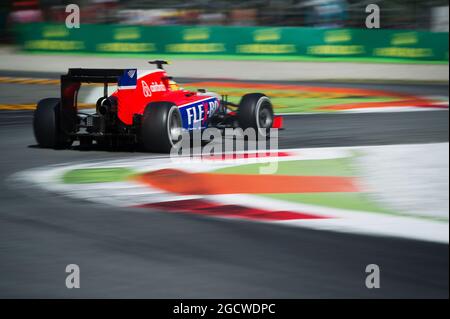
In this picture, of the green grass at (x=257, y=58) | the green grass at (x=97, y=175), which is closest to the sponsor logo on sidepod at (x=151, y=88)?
the green grass at (x=97, y=175)

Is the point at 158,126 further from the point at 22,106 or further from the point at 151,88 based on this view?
the point at 22,106

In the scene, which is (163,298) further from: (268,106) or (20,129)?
(20,129)

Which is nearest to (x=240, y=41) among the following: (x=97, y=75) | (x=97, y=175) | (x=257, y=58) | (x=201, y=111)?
(x=257, y=58)

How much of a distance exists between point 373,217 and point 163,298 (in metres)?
2.73

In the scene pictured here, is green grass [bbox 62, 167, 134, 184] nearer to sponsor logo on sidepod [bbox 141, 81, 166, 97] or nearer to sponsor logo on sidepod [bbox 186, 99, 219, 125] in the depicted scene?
sponsor logo on sidepod [bbox 141, 81, 166, 97]

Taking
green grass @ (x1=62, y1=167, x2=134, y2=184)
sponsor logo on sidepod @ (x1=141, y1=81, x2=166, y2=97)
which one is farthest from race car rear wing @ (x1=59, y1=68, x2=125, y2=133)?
green grass @ (x1=62, y1=167, x2=134, y2=184)

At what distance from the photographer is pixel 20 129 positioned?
14250mm

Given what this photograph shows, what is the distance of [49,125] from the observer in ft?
38.4

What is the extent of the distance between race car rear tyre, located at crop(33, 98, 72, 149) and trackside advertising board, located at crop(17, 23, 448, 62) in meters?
15.4

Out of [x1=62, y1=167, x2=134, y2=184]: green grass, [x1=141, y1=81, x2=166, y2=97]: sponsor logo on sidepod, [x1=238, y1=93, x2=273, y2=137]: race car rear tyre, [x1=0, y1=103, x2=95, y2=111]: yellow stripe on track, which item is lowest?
[x1=62, y1=167, x2=134, y2=184]: green grass

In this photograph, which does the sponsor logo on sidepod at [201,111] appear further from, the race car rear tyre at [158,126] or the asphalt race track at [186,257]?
the asphalt race track at [186,257]

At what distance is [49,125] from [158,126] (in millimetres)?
1588

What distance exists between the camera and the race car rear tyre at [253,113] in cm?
1247

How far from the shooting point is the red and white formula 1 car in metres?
11.1
